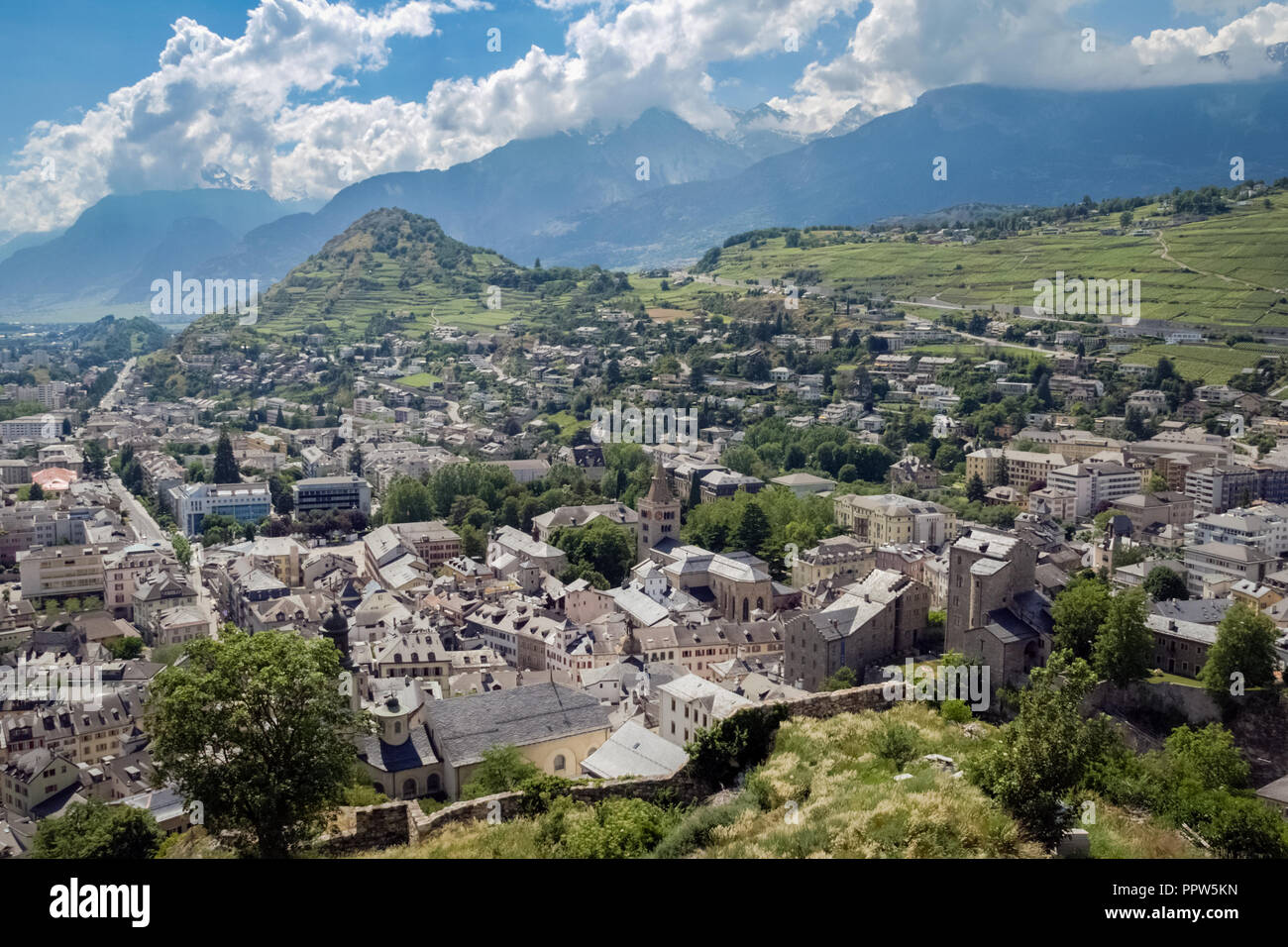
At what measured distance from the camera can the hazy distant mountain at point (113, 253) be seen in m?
152

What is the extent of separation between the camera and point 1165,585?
29.9m

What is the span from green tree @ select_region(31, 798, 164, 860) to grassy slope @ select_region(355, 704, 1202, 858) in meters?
9.90

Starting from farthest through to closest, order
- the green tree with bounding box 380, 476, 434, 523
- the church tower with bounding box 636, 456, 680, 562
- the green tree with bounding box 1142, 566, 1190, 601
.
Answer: the green tree with bounding box 380, 476, 434, 523
the church tower with bounding box 636, 456, 680, 562
the green tree with bounding box 1142, 566, 1190, 601

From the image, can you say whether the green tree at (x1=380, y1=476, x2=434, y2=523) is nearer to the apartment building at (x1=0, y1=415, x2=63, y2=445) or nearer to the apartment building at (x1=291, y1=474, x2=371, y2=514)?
the apartment building at (x1=291, y1=474, x2=371, y2=514)

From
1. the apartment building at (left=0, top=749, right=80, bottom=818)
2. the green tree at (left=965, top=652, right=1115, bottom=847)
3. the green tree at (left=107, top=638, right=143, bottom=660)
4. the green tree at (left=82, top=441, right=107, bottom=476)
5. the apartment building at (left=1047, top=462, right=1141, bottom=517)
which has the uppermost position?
the green tree at (left=965, top=652, right=1115, bottom=847)

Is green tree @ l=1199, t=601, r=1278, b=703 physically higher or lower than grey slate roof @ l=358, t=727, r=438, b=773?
higher

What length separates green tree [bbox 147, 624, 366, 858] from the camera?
9617mm

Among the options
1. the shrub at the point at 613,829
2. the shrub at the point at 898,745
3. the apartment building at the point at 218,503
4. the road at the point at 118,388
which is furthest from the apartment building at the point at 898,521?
the road at the point at 118,388

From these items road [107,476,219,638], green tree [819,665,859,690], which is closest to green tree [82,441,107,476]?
road [107,476,219,638]

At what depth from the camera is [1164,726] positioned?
70.5 ft

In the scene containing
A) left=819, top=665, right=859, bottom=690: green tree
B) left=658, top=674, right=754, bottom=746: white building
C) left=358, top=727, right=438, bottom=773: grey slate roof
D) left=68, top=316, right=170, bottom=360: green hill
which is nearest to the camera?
left=358, top=727, right=438, bottom=773: grey slate roof

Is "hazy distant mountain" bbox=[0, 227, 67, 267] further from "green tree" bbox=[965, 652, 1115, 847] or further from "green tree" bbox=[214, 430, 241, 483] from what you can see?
"green tree" bbox=[965, 652, 1115, 847]

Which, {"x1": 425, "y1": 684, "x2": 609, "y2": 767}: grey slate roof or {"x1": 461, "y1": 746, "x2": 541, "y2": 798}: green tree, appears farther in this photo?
{"x1": 425, "y1": 684, "x2": 609, "y2": 767}: grey slate roof
